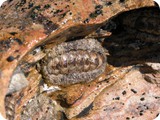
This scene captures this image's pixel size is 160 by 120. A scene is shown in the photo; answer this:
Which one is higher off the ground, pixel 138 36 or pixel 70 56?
pixel 70 56

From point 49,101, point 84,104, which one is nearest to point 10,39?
point 49,101

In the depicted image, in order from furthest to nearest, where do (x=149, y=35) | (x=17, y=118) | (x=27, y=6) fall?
(x=149, y=35), (x=17, y=118), (x=27, y=6)

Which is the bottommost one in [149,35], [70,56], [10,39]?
[149,35]

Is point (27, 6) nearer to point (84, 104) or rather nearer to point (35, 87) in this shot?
point (35, 87)

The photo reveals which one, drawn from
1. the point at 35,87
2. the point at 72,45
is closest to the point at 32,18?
the point at 72,45

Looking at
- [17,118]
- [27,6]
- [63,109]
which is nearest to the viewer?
[27,6]

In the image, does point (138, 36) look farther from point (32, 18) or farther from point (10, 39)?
point (10, 39)

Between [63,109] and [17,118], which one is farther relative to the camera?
[63,109]
